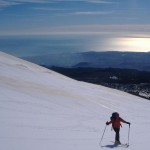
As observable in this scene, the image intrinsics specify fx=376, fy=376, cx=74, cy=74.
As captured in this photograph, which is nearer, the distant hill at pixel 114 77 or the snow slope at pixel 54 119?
the snow slope at pixel 54 119

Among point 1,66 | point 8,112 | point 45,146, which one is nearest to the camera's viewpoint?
point 45,146

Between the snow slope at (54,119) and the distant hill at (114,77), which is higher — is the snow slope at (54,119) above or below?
below

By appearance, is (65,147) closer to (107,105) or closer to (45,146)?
(45,146)

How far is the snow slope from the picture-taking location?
1177cm

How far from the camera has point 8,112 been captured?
15070 millimetres

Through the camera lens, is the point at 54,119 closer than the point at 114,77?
Yes

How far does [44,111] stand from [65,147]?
584cm

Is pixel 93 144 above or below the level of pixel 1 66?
below

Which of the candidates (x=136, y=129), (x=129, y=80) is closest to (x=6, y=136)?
(x=136, y=129)

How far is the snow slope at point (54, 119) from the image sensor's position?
11.8 metres

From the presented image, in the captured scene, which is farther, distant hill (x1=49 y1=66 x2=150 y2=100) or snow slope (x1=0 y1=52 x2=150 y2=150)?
distant hill (x1=49 y1=66 x2=150 y2=100)

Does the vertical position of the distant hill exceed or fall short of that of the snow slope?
it exceeds it

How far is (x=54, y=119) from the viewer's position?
15742mm

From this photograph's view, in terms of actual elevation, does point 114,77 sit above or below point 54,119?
above
